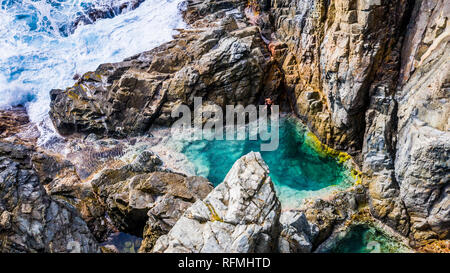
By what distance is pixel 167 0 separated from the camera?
28000 millimetres

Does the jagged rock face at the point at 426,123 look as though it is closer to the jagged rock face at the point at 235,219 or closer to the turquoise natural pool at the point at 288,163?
the turquoise natural pool at the point at 288,163

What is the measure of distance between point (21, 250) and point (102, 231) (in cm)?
414

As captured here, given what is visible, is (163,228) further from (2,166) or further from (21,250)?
(2,166)

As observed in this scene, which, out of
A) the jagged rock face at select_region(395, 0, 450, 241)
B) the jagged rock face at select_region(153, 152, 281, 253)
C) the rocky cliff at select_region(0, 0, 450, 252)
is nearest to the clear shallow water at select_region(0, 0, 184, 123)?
the rocky cliff at select_region(0, 0, 450, 252)

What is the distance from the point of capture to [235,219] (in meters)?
10.0

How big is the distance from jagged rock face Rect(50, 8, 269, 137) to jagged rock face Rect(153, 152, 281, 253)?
974 cm

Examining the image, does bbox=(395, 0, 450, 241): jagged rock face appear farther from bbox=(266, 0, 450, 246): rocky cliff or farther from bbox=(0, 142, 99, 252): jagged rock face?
bbox=(0, 142, 99, 252): jagged rock face

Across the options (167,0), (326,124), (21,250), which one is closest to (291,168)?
(326,124)

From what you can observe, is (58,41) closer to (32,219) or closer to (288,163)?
(32,219)

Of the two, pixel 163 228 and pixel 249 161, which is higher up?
pixel 249 161

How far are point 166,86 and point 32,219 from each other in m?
11.5

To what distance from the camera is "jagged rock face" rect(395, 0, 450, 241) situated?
12.3 m

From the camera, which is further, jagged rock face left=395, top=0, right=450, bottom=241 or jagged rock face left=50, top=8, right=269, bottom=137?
jagged rock face left=50, top=8, right=269, bottom=137

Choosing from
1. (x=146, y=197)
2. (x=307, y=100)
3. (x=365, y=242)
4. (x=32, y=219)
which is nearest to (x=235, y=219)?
(x=146, y=197)
